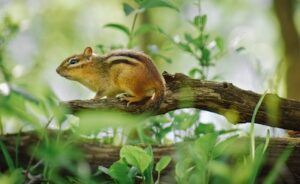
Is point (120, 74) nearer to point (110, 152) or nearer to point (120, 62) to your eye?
point (120, 62)

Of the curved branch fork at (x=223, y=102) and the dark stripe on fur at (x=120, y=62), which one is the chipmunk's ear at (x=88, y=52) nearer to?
the dark stripe on fur at (x=120, y=62)

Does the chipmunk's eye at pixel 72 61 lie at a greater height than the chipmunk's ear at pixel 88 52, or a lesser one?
lesser

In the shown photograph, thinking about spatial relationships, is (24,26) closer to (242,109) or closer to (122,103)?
(122,103)

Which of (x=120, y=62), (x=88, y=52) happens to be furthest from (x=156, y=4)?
(x=88, y=52)

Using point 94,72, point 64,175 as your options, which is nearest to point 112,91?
point 94,72

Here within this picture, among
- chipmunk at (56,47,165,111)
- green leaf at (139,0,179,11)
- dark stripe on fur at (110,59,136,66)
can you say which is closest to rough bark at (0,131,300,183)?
chipmunk at (56,47,165,111)

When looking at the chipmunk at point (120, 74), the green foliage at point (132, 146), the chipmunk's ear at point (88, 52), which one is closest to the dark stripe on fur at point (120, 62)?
the chipmunk at point (120, 74)

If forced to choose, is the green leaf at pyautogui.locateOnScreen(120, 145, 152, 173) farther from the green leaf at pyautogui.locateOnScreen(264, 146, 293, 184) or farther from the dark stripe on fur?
the dark stripe on fur
